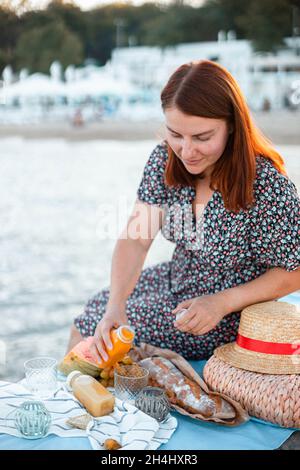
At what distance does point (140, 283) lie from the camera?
9.41 ft

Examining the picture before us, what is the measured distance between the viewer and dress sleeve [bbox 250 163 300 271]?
2.32 m

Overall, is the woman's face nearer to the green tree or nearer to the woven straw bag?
the woven straw bag

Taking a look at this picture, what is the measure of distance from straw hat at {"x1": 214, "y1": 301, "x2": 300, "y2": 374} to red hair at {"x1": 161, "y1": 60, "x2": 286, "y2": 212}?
0.40m

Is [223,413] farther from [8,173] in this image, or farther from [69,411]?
[8,173]

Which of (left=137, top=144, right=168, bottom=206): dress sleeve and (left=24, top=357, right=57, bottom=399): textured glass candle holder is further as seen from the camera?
(left=137, top=144, right=168, bottom=206): dress sleeve

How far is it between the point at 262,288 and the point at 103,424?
751 millimetres

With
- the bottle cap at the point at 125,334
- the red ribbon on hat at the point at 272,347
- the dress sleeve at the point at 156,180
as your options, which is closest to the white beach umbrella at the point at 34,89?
the dress sleeve at the point at 156,180

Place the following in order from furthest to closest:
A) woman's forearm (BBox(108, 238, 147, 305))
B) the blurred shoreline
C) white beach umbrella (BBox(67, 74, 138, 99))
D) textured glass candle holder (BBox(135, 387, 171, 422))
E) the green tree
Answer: the green tree < white beach umbrella (BBox(67, 74, 138, 99)) < the blurred shoreline < woman's forearm (BBox(108, 238, 147, 305)) < textured glass candle holder (BBox(135, 387, 171, 422))

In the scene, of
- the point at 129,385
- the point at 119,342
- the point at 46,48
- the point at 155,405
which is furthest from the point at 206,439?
the point at 46,48

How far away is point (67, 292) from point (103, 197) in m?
4.79

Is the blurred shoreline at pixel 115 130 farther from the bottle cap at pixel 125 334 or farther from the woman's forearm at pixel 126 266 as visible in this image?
the bottle cap at pixel 125 334

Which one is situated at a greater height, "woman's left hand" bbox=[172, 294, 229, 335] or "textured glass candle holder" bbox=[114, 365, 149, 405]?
"woman's left hand" bbox=[172, 294, 229, 335]

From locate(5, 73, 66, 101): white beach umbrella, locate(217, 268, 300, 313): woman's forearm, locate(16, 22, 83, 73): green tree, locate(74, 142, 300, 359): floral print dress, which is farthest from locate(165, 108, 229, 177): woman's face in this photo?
locate(16, 22, 83, 73): green tree
